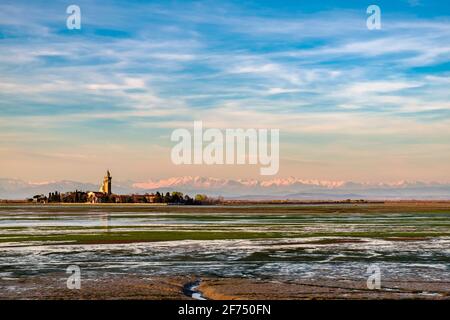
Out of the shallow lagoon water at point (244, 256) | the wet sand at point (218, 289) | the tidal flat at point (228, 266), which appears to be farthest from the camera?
the shallow lagoon water at point (244, 256)

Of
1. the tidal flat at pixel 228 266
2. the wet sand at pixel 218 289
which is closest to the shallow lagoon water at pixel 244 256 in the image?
the tidal flat at pixel 228 266

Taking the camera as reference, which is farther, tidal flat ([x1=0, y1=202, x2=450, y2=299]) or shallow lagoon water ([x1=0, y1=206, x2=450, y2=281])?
shallow lagoon water ([x1=0, y1=206, x2=450, y2=281])

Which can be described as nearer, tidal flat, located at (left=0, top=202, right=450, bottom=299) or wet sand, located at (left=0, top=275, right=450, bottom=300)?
wet sand, located at (left=0, top=275, right=450, bottom=300)

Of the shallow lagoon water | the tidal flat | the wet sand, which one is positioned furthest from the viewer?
the shallow lagoon water

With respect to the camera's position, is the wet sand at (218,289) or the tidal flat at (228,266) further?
the tidal flat at (228,266)

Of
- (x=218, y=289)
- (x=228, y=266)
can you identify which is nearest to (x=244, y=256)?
(x=228, y=266)

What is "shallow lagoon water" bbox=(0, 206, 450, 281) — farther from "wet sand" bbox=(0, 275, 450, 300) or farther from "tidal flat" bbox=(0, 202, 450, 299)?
"wet sand" bbox=(0, 275, 450, 300)

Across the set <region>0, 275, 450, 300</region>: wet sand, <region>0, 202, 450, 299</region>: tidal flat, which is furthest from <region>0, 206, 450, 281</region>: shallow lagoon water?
<region>0, 275, 450, 300</region>: wet sand

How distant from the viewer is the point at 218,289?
19859 millimetres

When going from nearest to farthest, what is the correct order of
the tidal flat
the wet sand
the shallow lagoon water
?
the wet sand < the tidal flat < the shallow lagoon water

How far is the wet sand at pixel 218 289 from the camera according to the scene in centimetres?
1850

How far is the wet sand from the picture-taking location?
18500 mm

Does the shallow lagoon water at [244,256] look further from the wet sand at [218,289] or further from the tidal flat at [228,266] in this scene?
the wet sand at [218,289]
